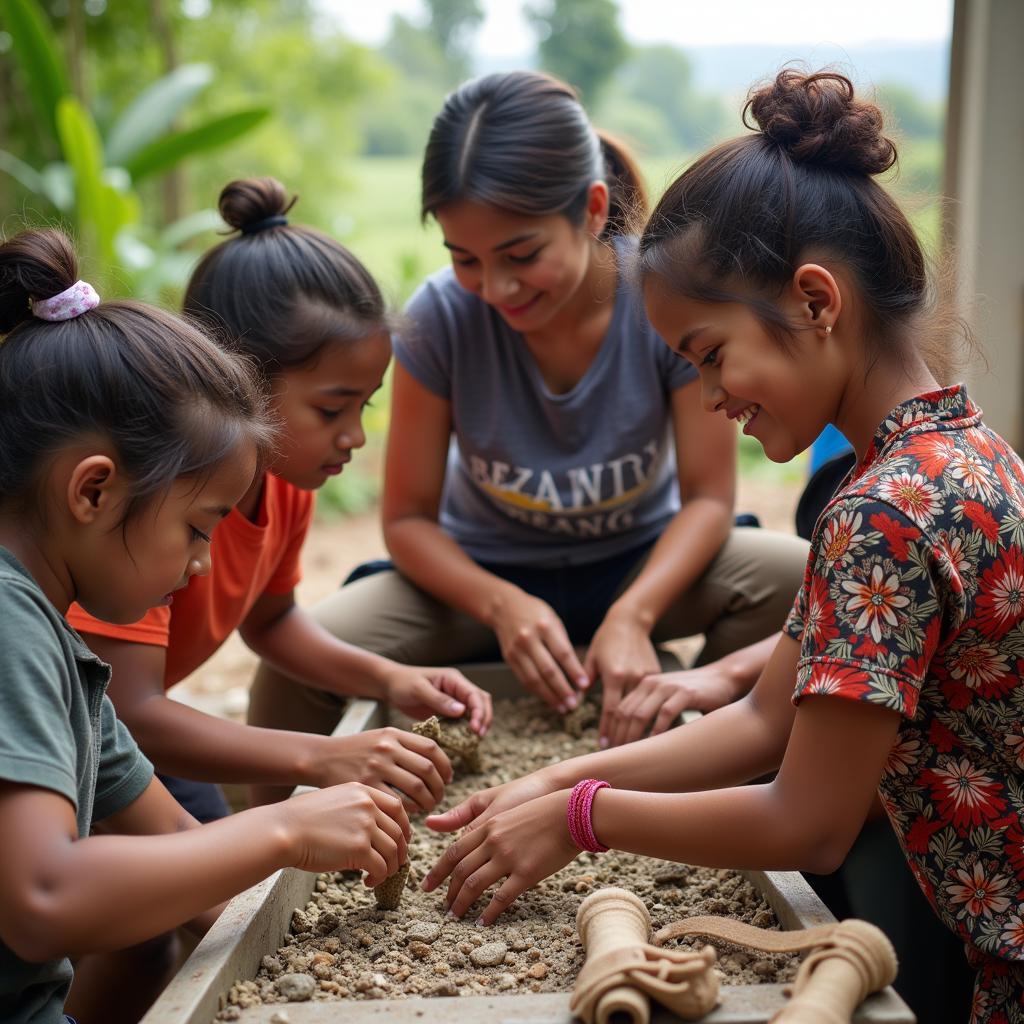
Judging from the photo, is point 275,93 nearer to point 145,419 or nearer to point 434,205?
point 434,205

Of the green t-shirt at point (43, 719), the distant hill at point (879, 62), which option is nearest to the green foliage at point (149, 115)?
the distant hill at point (879, 62)

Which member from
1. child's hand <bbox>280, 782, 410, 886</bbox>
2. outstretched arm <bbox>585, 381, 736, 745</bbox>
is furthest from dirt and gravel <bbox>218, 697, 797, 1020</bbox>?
outstretched arm <bbox>585, 381, 736, 745</bbox>

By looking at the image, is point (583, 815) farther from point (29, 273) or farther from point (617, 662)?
point (29, 273)

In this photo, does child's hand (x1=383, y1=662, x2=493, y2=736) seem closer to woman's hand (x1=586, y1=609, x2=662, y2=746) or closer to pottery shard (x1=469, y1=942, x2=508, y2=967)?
woman's hand (x1=586, y1=609, x2=662, y2=746)

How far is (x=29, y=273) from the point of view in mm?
1396

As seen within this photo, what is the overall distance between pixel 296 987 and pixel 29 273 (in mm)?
876

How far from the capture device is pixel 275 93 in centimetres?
868

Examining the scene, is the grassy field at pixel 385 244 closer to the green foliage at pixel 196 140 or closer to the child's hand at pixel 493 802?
the green foliage at pixel 196 140

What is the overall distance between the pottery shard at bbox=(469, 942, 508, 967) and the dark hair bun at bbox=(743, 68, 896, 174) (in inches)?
41.8

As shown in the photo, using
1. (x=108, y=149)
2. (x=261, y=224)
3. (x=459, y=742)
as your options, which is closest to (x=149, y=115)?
(x=108, y=149)

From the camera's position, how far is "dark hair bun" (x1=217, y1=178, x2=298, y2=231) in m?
2.12

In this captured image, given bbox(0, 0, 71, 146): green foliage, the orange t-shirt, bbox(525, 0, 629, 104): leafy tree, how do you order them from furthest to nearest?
bbox(525, 0, 629, 104): leafy tree < bbox(0, 0, 71, 146): green foliage < the orange t-shirt

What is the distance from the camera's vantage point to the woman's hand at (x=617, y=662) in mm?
2090

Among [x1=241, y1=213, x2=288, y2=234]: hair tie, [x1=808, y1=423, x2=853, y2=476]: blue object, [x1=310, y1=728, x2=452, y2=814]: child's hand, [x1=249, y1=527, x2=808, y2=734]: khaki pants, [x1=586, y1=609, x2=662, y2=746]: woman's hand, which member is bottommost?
[x1=249, y1=527, x2=808, y2=734]: khaki pants
